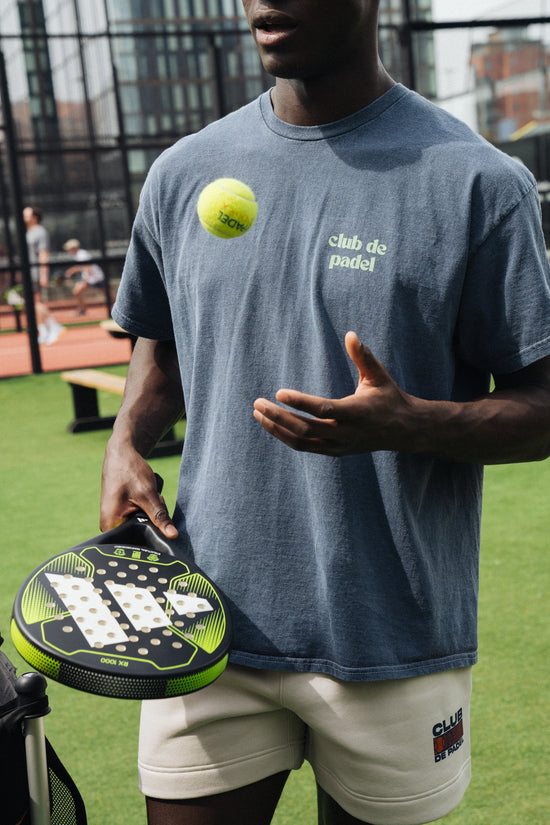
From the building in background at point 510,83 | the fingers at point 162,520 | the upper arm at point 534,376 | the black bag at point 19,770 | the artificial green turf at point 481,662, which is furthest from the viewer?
the building in background at point 510,83

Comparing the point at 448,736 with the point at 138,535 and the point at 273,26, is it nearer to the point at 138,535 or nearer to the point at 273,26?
the point at 138,535

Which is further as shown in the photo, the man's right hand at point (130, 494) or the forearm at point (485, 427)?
the man's right hand at point (130, 494)

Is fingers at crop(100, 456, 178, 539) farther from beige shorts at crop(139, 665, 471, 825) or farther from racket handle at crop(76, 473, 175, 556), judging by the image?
beige shorts at crop(139, 665, 471, 825)

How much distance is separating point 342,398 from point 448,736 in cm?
59

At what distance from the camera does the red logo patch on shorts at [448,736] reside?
60.2 inches

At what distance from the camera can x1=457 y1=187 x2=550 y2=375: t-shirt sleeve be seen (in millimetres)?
1392

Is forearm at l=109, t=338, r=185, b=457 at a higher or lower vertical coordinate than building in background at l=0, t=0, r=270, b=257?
lower

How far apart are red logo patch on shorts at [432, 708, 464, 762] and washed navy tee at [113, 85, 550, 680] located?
10cm

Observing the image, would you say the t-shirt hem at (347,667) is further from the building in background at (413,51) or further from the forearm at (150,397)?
the building in background at (413,51)

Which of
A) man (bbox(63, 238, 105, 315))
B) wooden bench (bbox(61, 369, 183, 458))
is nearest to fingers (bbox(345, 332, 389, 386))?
wooden bench (bbox(61, 369, 183, 458))

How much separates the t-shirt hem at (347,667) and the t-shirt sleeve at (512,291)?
473 millimetres

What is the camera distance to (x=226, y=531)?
154 centimetres

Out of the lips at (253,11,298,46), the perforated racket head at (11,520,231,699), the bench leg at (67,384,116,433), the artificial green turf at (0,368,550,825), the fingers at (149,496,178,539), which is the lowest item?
the bench leg at (67,384,116,433)

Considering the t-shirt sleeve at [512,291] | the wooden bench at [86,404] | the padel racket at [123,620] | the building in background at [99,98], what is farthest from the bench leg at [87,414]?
the t-shirt sleeve at [512,291]
